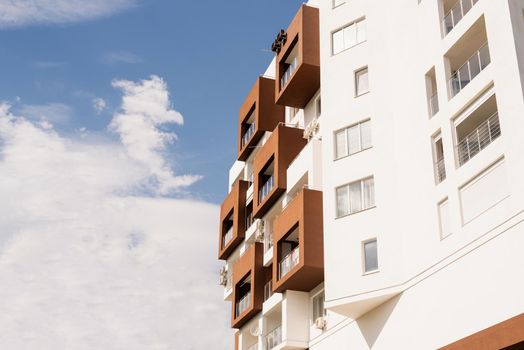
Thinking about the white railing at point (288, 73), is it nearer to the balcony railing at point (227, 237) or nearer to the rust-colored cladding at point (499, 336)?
the balcony railing at point (227, 237)

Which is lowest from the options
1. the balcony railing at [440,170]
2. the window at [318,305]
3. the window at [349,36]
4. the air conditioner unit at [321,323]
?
the air conditioner unit at [321,323]

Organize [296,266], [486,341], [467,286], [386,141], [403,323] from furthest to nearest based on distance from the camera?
1. [296,266]
2. [386,141]
3. [403,323]
4. [467,286]
5. [486,341]

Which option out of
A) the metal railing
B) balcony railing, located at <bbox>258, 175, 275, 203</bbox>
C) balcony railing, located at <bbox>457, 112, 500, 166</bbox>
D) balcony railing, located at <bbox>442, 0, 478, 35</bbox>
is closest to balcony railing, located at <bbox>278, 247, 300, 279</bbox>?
balcony railing, located at <bbox>258, 175, 275, 203</bbox>

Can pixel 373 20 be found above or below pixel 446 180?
above

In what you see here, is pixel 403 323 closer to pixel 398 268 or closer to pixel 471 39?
pixel 398 268

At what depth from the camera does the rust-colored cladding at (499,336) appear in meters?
20.1

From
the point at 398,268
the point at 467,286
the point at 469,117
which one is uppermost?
the point at 469,117

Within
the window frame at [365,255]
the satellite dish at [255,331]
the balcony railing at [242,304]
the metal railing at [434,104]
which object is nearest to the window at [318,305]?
the window frame at [365,255]

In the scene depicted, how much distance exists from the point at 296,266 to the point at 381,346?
6.20m

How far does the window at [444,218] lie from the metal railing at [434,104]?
143 inches

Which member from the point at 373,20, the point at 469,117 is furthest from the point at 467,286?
the point at 373,20

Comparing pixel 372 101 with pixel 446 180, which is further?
pixel 372 101

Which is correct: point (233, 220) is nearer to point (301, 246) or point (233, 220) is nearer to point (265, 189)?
point (265, 189)

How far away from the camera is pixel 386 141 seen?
29.3m
